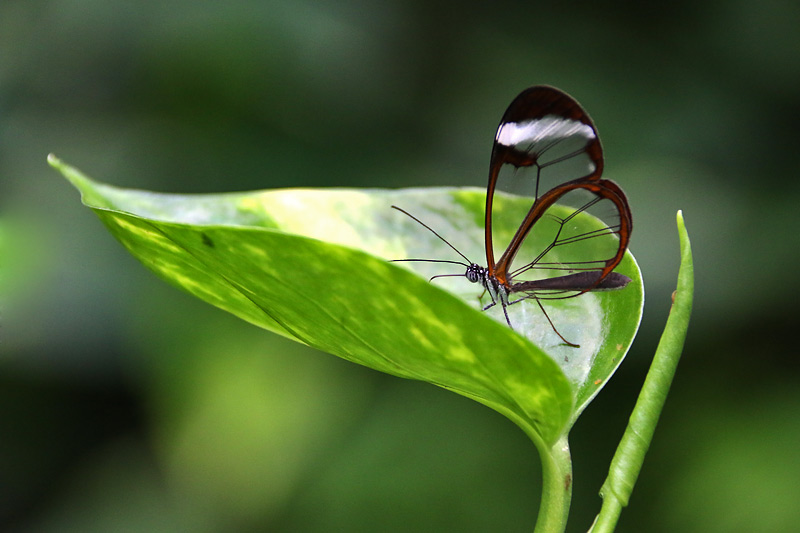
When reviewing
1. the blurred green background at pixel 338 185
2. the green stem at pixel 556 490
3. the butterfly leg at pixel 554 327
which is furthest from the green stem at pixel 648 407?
the blurred green background at pixel 338 185

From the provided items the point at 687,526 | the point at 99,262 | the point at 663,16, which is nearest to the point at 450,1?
the point at 663,16

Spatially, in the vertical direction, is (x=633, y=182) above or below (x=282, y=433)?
above

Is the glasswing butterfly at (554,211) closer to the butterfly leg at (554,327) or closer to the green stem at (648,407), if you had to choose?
the butterfly leg at (554,327)

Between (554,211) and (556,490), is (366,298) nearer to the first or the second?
(556,490)

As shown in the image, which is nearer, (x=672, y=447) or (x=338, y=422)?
(x=672, y=447)

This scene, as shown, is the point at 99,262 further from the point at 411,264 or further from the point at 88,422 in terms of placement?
the point at 411,264

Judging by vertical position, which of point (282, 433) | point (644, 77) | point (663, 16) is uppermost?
point (663, 16)

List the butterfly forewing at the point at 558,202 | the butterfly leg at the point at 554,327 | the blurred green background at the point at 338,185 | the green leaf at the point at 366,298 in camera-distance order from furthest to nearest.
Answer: the blurred green background at the point at 338,185 → the butterfly forewing at the point at 558,202 → the butterfly leg at the point at 554,327 → the green leaf at the point at 366,298
